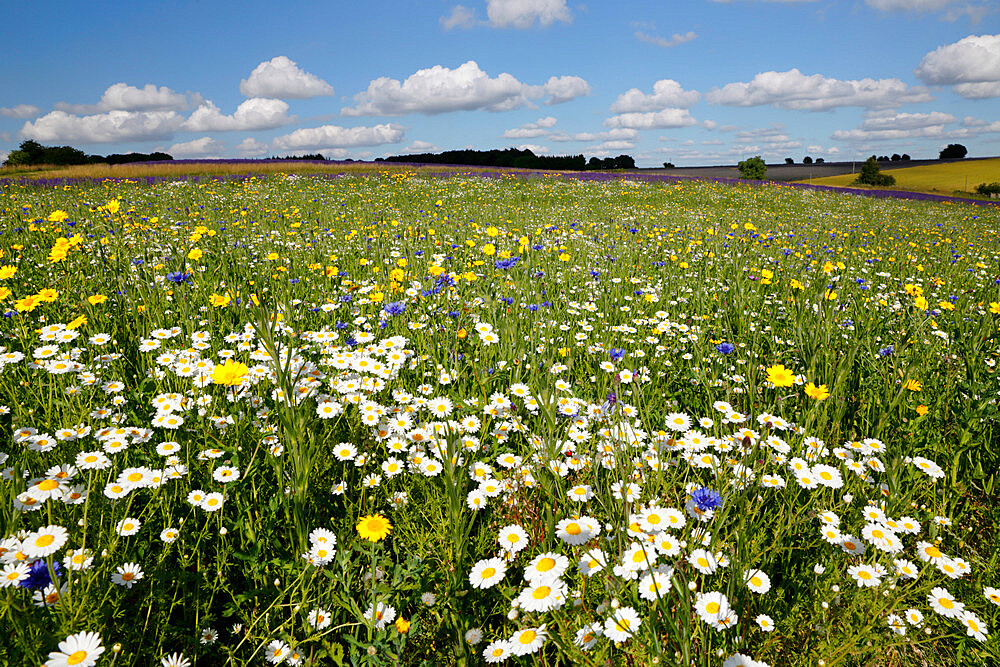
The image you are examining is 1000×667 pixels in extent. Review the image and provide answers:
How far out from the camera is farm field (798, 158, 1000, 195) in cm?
3816

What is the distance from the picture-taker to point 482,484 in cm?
177

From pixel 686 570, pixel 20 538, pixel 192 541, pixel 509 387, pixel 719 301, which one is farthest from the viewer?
pixel 719 301

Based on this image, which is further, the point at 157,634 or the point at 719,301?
the point at 719,301

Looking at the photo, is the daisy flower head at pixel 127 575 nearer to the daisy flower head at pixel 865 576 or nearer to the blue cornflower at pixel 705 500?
the blue cornflower at pixel 705 500

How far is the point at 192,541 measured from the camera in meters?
1.54

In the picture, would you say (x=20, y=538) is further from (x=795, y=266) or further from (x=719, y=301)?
(x=795, y=266)

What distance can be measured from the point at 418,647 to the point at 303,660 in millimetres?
314

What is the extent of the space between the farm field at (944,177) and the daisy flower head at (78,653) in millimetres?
48026

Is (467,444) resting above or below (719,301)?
below

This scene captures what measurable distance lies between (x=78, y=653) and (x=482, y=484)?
1161mm

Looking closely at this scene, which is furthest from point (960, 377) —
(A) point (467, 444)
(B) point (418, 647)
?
(B) point (418, 647)

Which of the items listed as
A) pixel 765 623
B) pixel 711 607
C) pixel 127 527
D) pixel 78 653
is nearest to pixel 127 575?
pixel 127 527

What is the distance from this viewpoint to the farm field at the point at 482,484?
130cm

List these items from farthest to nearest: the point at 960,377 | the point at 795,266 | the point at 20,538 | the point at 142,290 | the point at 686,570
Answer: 1. the point at 795,266
2. the point at 142,290
3. the point at 960,377
4. the point at 686,570
5. the point at 20,538
